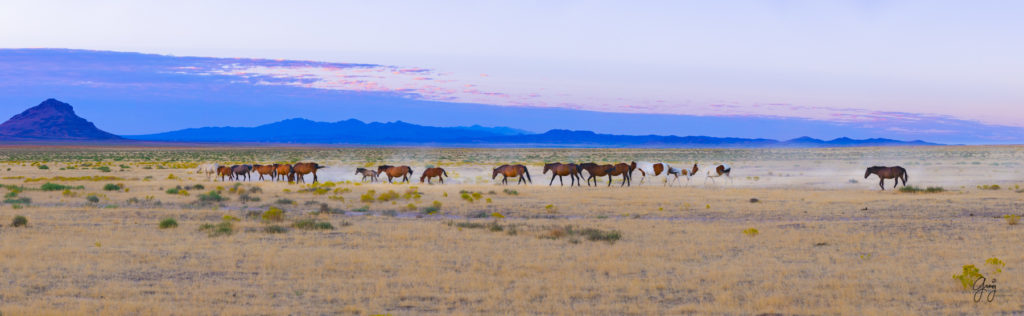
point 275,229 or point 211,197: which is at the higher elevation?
point 275,229

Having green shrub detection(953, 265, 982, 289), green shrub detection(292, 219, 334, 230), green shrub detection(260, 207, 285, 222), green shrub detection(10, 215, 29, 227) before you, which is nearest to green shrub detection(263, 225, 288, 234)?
green shrub detection(292, 219, 334, 230)

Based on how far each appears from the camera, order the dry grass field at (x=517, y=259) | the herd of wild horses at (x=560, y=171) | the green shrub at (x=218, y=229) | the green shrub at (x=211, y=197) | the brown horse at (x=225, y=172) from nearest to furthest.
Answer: the dry grass field at (x=517, y=259)
the green shrub at (x=218, y=229)
the green shrub at (x=211, y=197)
the herd of wild horses at (x=560, y=171)
the brown horse at (x=225, y=172)

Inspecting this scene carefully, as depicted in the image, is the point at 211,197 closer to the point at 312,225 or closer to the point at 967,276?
the point at 312,225

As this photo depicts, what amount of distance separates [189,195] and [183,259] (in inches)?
752

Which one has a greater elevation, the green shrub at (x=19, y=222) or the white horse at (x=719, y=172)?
the white horse at (x=719, y=172)

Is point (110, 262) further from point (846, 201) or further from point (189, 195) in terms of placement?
point (846, 201)

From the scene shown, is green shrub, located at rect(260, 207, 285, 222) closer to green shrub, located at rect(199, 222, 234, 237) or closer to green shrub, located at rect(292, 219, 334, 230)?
green shrub, located at rect(292, 219, 334, 230)

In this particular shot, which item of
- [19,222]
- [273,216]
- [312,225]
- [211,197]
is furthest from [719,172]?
[19,222]

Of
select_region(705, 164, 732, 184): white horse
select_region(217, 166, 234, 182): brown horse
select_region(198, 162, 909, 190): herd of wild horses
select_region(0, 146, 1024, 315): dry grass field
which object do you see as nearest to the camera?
select_region(0, 146, 1024, 315): dry grass field

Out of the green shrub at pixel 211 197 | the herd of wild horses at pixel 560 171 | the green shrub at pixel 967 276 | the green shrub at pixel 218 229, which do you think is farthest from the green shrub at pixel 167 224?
the herd of wild horses at pixel 560 171

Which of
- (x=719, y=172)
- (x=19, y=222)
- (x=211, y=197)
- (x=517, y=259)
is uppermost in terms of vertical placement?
(x=719, y=172)

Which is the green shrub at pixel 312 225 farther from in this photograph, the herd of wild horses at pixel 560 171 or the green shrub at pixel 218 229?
the herd of wild horses at pixel 560 171

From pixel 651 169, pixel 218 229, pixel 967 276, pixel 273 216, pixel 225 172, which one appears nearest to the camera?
pixel 967 276

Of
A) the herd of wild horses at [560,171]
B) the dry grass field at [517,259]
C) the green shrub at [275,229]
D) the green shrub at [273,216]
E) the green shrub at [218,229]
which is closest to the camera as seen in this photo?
the dry grass field at [517,259]
